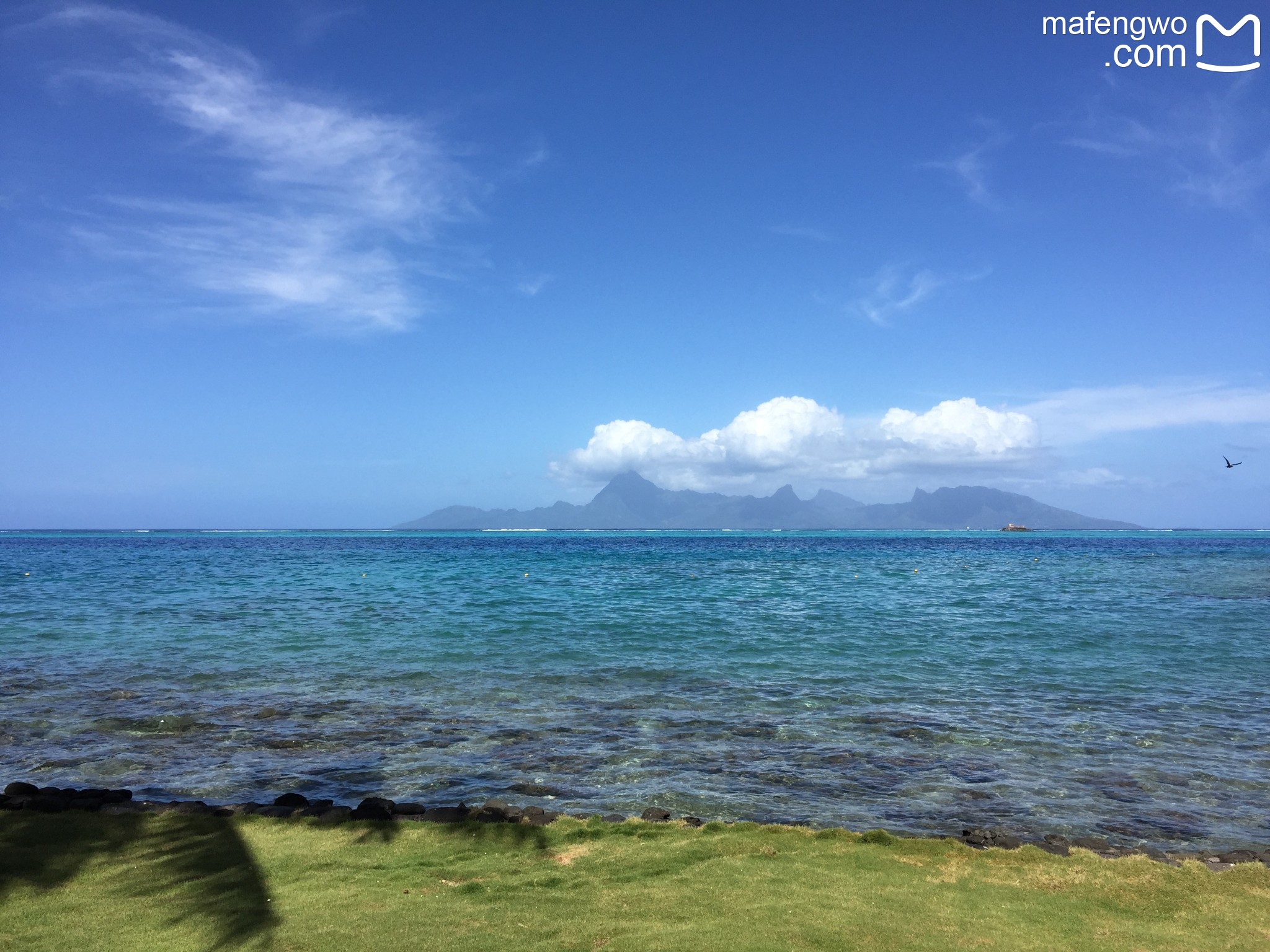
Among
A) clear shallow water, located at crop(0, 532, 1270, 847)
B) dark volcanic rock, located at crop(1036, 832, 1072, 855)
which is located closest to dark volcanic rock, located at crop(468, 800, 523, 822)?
clear shallow water, located at crop(0, 532, 1270, 847)

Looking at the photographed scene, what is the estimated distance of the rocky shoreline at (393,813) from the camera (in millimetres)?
9086

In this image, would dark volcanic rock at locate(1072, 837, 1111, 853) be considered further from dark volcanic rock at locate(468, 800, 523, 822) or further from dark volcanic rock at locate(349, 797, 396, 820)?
dark volcanic rock at locate(349, 797, 396, 820)

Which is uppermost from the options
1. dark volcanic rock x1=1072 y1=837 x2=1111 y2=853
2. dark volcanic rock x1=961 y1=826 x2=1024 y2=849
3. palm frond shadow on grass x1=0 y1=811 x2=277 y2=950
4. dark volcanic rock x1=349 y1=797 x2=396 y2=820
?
palm frond shadow on grass x1=0 y1=811 x2=277 y2=950

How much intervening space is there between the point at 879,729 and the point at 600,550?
290 ft

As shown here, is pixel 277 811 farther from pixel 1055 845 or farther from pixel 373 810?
pixel 1055 845

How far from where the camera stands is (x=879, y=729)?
48.3 feet

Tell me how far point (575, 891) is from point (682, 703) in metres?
9.65

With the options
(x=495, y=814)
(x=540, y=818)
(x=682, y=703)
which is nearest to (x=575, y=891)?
(x=540, y=818)

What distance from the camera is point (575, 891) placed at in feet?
24.7

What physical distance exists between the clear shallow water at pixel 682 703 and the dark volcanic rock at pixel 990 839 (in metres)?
0.79

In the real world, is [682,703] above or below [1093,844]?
below

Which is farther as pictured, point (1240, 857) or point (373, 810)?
point (373, 810)

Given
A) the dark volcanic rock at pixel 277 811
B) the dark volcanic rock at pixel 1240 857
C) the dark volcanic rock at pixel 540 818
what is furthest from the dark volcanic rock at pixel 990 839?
the dark volcanic rock at pixel 277 811

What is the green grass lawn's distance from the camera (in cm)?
647
